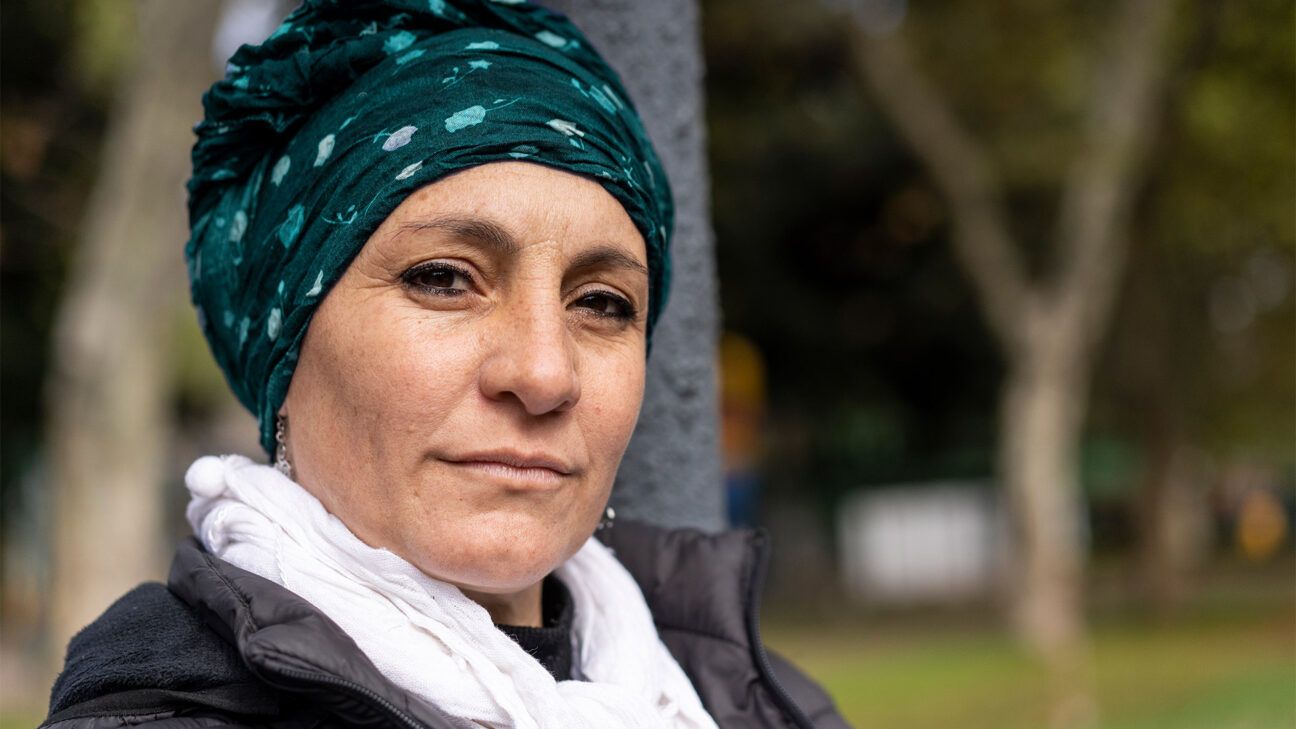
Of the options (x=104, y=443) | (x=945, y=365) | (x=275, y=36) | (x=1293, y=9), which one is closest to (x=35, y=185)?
(x=104, y=443)

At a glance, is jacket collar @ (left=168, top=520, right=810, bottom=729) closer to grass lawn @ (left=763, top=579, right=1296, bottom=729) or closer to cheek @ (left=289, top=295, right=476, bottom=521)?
cheek @ (left=289, top=295, right=476, bottom=521)

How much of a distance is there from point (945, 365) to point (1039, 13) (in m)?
10.1

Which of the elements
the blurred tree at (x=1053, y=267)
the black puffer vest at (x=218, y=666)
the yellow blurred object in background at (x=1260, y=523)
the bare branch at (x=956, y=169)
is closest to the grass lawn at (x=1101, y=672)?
the blurred tree at (x=1053, y=267)

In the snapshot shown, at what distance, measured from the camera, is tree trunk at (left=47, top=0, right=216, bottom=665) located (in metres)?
8.66

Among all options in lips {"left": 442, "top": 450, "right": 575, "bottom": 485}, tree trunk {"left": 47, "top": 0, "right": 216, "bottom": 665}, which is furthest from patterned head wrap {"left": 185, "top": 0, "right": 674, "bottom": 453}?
tree trunk {"left": 47, "top": 0, "right": 216, "bottom": 665}

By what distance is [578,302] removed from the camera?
2104 mm

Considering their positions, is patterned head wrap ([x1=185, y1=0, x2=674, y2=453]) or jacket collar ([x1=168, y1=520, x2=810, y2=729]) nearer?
jacket collar ([x1=168, y1=520, x2=810, y2=729])

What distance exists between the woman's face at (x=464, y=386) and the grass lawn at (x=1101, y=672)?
7.31 metres

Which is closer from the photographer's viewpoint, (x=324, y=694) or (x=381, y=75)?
(x=324, y=694)

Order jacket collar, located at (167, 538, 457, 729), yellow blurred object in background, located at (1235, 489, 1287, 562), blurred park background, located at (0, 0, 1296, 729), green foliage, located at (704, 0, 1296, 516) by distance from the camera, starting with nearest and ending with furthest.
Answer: jacket collar, located at (167, 538, 457, 729) → blurred park background, located at (0, 0, 1296, 729) → green foliage, located at (704, 0, 1296, 516) → yellow blurred object in background, located at (1235, 489, 1287, 562)

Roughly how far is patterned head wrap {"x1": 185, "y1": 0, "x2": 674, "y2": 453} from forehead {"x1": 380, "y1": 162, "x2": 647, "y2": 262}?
0.7 inches

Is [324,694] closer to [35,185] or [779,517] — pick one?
[35,185]

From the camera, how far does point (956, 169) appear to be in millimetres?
15438

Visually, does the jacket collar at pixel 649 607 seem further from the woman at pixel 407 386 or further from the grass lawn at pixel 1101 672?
the grass lawn at pixel 1101 672
